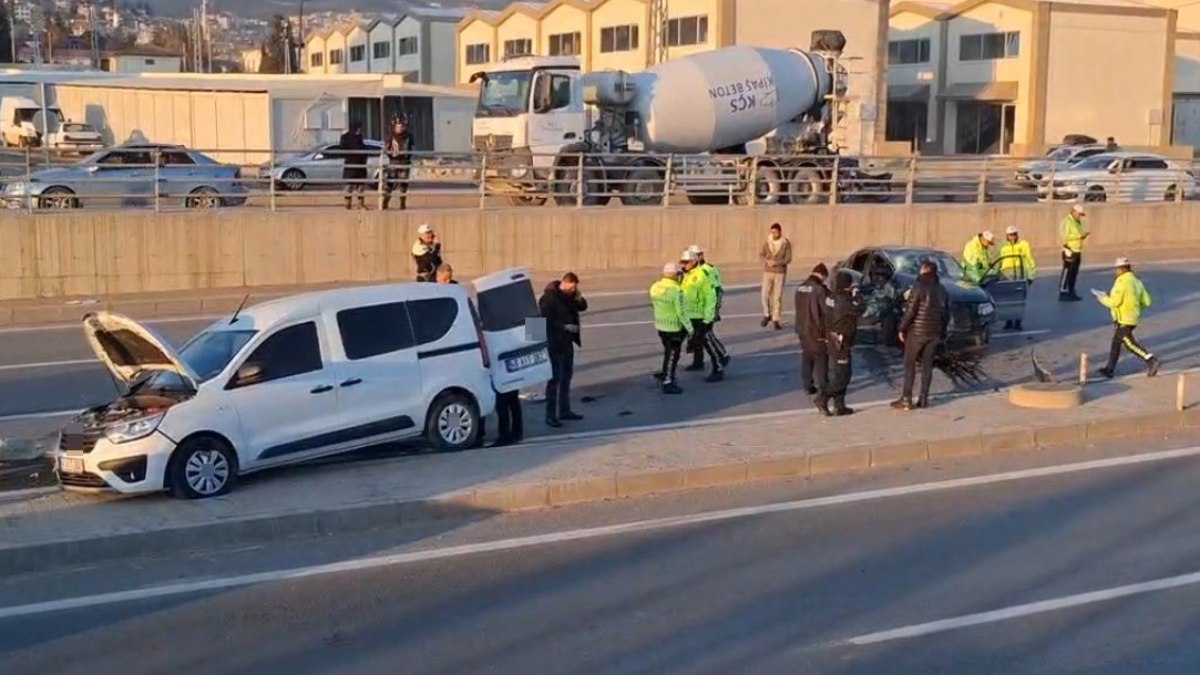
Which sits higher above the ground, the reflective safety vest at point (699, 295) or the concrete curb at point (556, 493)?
the reflective safety vest at point (699, 295)

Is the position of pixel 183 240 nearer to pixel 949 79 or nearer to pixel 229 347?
pixel 229 347

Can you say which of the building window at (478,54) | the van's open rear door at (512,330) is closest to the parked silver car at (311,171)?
the van's open rear door at (512,330)

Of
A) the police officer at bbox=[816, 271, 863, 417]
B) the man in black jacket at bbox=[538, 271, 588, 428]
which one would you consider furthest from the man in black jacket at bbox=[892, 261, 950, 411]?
the man in black jacket at bbox=[538, 271, 588, 428]

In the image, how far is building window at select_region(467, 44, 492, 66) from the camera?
82812 mm

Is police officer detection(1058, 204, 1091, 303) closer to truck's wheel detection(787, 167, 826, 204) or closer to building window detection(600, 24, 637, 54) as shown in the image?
truck's wheel detection(787, 167, 826, 204)

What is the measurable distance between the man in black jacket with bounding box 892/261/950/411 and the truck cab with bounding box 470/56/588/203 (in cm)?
1715

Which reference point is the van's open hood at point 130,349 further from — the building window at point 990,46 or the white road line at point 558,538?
the building window at point 990,46

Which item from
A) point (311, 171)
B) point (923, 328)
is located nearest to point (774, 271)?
point (923, 328)

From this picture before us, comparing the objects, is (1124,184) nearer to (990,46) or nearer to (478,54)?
(990,46)

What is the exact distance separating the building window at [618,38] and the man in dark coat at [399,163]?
42037 mm

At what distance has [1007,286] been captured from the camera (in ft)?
71.4

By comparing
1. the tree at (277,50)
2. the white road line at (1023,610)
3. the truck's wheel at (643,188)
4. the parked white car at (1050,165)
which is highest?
the tree at (277,50)

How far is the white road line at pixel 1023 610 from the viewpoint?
8.16 meters

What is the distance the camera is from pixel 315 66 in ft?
405
